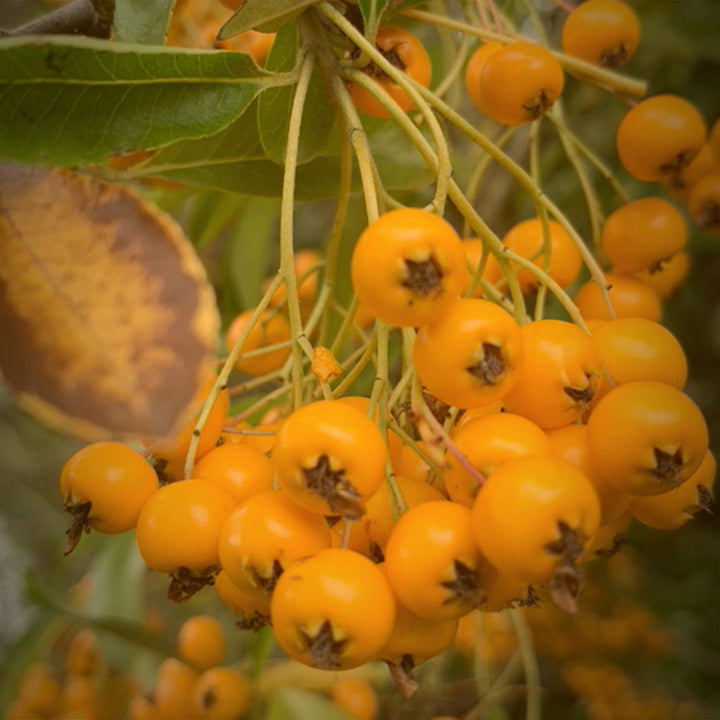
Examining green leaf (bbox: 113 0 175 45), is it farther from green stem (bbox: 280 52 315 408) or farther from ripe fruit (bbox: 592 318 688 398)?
ripe fruit (bbox: 592 318 688 398)

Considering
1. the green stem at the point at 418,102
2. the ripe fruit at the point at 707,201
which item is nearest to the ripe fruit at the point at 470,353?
the green stem at the point at 418,102

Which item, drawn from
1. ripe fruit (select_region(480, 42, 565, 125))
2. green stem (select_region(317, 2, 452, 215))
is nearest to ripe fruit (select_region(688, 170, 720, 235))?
ripe fruit (select_region(480, 42, 565, 125))

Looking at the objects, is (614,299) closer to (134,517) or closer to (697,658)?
(134,517)

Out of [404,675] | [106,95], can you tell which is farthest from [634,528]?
[106,95]

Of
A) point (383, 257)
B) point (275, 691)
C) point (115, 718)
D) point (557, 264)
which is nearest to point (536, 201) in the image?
point (557, 264)

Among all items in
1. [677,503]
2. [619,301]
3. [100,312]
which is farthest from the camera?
[619,301]

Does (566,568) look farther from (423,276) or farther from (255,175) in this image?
(255,175)

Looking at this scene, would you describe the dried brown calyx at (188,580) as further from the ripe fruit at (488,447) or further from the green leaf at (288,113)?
the green leaf at (288,113)
